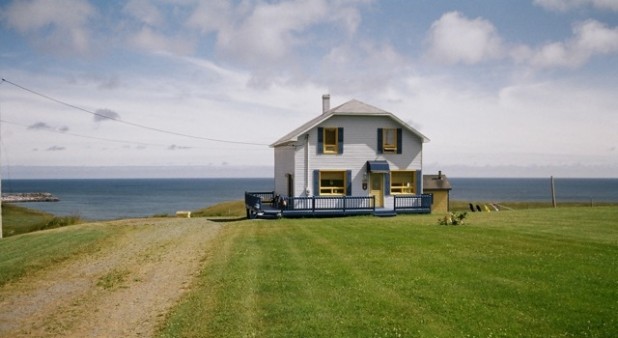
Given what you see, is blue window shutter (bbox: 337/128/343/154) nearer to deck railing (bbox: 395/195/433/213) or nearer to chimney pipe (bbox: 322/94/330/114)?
deck railing (bbox: 395/195/433/213)

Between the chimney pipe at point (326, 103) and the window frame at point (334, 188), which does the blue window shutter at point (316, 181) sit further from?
the chimney pipe at point (326, 103)

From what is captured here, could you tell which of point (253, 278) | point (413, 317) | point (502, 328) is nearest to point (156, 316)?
point (253, 278)

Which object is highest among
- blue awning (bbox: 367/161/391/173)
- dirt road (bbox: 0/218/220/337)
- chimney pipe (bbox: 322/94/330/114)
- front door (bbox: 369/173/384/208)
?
chimney pipe (bbox: 322/94/330/114)

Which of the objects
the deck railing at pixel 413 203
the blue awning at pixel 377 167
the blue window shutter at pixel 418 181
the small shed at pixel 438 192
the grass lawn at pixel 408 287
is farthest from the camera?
the small shed at pixel 438 192

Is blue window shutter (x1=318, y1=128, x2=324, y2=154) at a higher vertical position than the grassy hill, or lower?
higher

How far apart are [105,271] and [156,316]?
232 inches

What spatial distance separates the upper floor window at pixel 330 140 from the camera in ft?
108

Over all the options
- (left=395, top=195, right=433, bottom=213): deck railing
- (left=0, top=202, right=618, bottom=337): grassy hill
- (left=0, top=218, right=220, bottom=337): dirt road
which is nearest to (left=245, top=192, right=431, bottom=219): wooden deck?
(left=395, top=195, right=433, bottom=213): deck railing

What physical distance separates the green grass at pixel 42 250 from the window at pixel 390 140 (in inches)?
707

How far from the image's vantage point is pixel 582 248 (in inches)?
677

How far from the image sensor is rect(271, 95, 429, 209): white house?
32.7 m

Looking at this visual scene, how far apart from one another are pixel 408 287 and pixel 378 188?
862 inches

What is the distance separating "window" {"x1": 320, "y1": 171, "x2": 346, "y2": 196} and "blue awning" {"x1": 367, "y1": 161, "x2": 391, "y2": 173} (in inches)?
69.8

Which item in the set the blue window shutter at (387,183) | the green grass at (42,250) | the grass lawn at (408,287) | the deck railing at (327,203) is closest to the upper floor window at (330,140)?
the deck railing at (327,203)
